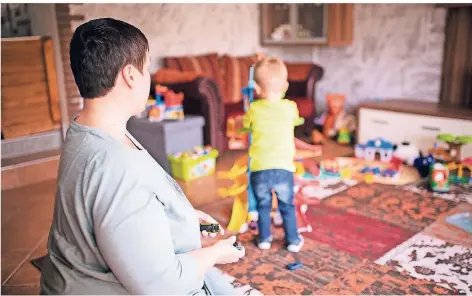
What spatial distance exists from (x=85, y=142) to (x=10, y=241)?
2.16 m

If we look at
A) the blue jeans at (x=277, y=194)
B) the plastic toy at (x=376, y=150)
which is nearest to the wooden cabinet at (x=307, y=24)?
the plastic toy at (x=376, y=150)

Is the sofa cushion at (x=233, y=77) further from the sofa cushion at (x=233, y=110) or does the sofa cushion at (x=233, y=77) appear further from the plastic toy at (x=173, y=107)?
the plastic toy at (x=173, y=107)

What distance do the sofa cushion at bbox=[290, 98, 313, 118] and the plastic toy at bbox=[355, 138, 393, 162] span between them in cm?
78

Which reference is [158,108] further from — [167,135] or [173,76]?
[173,76]

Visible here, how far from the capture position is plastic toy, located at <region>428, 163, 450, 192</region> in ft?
10.8

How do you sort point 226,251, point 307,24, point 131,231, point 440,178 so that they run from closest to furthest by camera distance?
1. point 131,231
2. point 226,251
3. point 440,178
4. point 307,24

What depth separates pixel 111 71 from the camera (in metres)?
0.94

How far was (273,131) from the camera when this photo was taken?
243 centimetres

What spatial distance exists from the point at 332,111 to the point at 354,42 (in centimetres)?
80

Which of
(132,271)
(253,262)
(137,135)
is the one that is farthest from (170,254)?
(137,135)

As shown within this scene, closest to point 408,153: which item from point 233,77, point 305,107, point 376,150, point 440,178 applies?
point 376,150

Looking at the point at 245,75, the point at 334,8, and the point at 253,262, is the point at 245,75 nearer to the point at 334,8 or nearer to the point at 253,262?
the point at 334,8

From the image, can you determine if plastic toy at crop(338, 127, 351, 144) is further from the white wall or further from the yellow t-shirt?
the yellow t-shirt

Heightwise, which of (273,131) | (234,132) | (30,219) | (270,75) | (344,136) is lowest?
(30,219)
